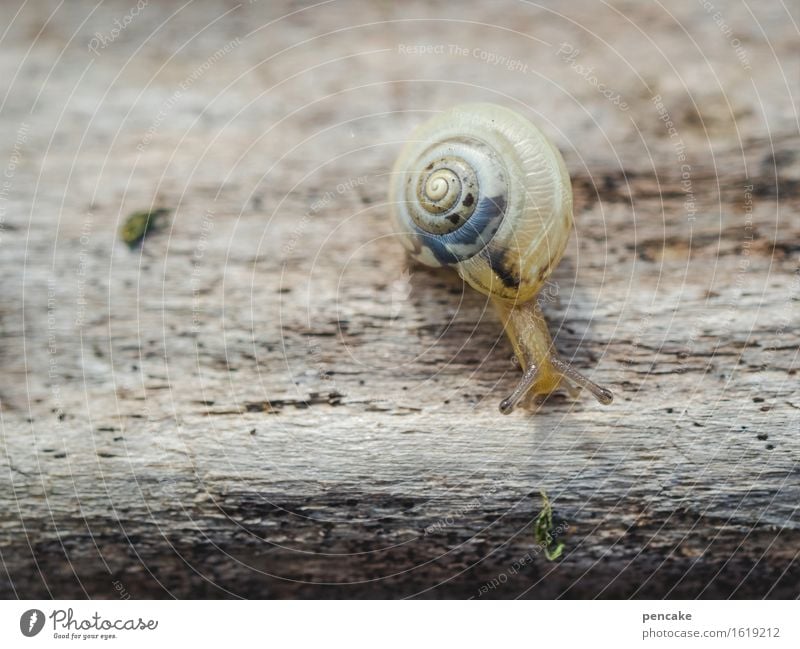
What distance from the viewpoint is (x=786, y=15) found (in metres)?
3.27

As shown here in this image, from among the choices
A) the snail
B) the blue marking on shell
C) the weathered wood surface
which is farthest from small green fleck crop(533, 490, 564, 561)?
the blue marking on shell

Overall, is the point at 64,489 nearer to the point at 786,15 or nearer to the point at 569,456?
the point at 569,456

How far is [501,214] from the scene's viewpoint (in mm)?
2531

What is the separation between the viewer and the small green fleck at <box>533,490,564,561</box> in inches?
104

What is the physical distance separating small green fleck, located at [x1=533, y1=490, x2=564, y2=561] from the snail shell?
797mm

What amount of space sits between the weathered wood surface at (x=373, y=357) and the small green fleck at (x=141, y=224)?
0.05 m

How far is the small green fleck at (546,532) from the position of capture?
265 cm

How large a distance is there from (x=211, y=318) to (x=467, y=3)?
6.67 ft

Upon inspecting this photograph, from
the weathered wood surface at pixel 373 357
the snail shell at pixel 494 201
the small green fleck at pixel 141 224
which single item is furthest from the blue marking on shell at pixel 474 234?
the small green fleck at pixel 141 224

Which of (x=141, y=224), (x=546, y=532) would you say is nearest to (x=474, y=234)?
(x=546, y=532)

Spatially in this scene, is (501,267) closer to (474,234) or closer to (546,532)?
(474,234)

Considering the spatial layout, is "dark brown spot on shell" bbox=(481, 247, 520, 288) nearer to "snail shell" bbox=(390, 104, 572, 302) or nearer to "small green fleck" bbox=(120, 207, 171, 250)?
"snail shell" bbox=(390, 104, 572, 302)

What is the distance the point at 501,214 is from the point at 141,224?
1.54m

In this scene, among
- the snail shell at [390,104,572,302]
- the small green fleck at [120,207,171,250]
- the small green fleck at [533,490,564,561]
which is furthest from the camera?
the small green fleck at [120,207,171,250]
